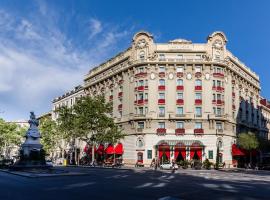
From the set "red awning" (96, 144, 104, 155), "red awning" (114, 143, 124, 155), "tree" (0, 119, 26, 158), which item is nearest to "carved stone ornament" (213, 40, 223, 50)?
"red awning" (114, 143, 124, 155)

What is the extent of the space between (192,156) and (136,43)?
24063 millimetres

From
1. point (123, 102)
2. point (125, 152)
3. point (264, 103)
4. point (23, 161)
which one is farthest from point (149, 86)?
point (264, 103)

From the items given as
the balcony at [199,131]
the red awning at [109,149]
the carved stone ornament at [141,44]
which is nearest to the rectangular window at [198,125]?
the balcony at [199,131]

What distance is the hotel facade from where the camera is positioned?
62.4 metres

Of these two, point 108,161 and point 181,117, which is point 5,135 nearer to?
point 108,161

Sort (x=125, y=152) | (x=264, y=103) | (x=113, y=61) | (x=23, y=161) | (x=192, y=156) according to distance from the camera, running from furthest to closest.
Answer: (x=264, y=103) → (x=113, y=61) → (x=125, y=152) → (x=192, y=156) → (x=23, y=161)

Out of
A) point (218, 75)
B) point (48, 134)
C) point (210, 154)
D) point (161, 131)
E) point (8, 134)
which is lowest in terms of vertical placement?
point (210, 154)

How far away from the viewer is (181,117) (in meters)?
62.8

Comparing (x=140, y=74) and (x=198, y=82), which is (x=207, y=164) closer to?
(x=198, y=82)

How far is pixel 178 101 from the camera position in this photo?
63.7 m

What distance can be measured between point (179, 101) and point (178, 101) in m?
0.18

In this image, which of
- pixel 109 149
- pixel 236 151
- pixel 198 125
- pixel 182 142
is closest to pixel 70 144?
pixel 109 149

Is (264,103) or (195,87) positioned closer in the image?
(195,87)

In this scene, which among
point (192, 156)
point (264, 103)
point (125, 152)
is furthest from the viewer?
point (264, 103)
